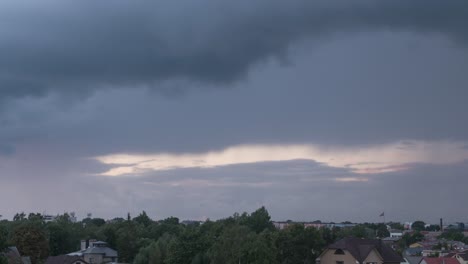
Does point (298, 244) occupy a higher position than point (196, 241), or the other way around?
point (196, 241)

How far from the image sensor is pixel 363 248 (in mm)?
97562

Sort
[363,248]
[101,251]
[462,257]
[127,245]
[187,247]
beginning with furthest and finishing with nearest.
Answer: [127,245] → [462,257] → [101,251] → [363,248] → [187,247]

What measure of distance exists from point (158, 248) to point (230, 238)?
971 inches

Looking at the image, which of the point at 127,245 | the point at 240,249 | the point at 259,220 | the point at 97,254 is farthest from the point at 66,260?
the point at 259,220

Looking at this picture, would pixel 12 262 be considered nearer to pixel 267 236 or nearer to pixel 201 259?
pixel 201 259

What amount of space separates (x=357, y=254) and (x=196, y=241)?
77.8ft

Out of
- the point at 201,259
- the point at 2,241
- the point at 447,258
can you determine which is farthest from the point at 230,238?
the point at 447,258

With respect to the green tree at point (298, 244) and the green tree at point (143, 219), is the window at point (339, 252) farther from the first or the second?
the green tree at point (143, 219)

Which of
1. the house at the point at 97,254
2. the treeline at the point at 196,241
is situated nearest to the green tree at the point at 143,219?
the treeline at the point at 196,241

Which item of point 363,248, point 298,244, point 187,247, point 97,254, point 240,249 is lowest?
point 97,254

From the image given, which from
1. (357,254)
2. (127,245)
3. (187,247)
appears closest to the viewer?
(187,247)

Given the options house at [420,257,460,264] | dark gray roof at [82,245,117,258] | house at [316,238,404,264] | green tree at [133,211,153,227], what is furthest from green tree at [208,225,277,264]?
green tree at [133,211,153,227]

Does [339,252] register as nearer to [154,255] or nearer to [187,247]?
[187,247]

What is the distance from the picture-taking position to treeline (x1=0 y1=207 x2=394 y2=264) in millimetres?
86188
